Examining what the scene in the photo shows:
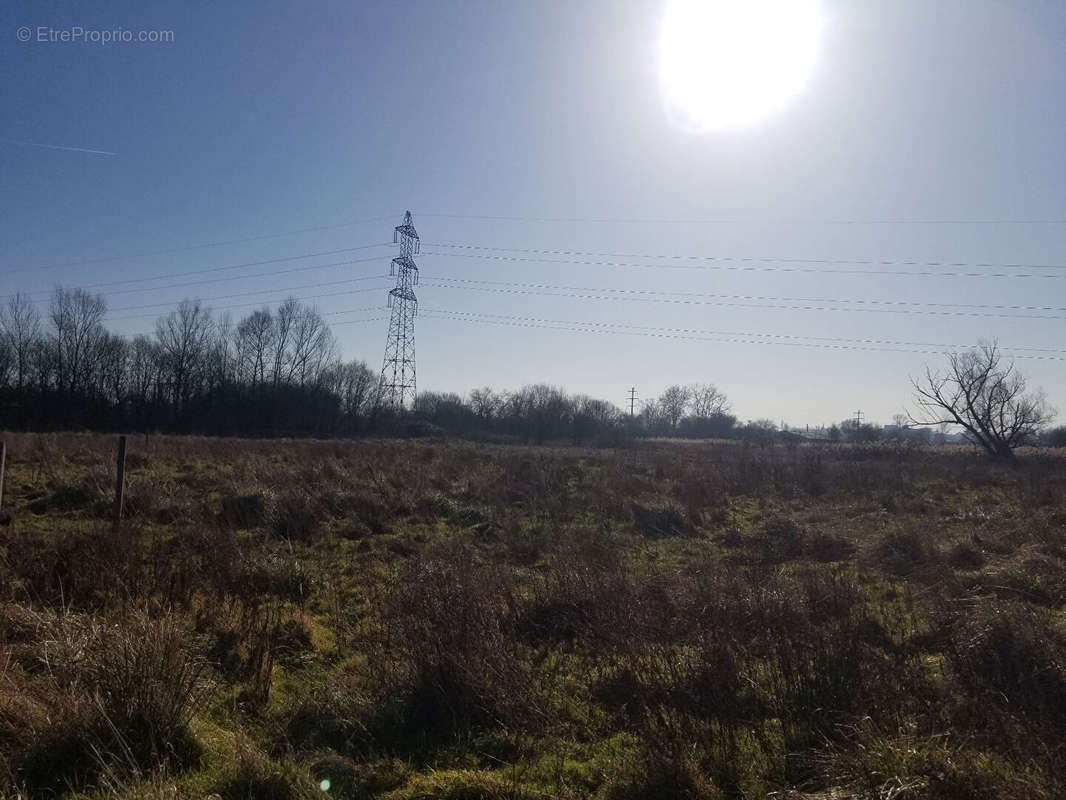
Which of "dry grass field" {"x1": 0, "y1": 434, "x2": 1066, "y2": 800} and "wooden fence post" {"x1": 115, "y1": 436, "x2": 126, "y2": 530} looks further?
"wooden fence post" {"x1": 115, "y1": 436, "x2": 126, "y2": 530}

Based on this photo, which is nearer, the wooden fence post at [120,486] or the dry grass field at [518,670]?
the dry grass field at [518,670]

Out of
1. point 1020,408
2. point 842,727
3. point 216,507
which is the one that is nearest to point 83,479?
point 216,507

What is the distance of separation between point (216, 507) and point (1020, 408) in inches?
1602

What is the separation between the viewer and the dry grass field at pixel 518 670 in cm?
400

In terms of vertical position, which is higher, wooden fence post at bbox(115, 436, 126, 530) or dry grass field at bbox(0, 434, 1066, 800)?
wooden fence post at bbox(115, 436, 126, 530)

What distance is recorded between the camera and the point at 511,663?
17.2 ft

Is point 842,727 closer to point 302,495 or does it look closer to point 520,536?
point 520,536

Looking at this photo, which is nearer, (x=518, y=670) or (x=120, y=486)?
(x=518, y=670)

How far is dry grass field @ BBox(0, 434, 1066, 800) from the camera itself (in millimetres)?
4000

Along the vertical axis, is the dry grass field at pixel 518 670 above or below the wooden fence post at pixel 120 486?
below

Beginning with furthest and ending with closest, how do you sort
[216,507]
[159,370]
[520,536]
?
[159,370]
[216,507]
[520,536]

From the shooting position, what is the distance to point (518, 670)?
525cm

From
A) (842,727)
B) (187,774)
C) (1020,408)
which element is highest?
(1020,408)

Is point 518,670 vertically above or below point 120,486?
below
